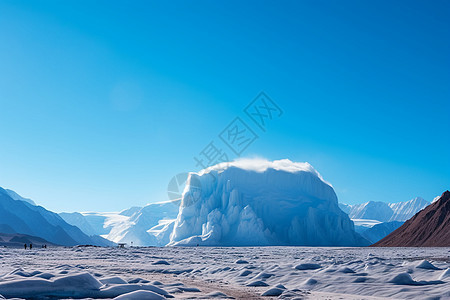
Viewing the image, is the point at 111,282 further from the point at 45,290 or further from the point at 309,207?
the point at 309,207

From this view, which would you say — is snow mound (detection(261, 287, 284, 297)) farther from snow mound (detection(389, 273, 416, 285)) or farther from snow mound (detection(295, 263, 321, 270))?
snow mound (detection(295, 263, 321, 270))

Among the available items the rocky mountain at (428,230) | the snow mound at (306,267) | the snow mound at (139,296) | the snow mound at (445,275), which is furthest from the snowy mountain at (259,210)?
the snow mound at (139,296)

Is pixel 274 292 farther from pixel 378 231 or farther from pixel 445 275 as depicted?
pixel 378 231

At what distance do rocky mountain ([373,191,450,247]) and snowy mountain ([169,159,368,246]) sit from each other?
1195 inches

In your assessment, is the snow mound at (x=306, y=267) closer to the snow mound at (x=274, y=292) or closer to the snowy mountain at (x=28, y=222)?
the snow mound at (x=274, y=292)

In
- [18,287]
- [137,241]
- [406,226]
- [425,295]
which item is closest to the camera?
[18,287]

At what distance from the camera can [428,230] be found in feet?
224

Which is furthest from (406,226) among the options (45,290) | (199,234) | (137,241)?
(137,241)

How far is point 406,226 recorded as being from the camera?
7681 cm

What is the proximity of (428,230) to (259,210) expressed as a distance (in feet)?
158

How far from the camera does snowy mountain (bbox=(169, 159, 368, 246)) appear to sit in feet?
326

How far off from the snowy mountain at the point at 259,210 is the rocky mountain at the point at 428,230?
3035cm

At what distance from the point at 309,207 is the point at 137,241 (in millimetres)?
94276

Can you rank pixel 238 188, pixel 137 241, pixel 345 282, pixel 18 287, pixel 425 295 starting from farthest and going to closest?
pixel 137 241, pixel 238 188, pixel 345 282, pixel 425 295, pixel 18 287
